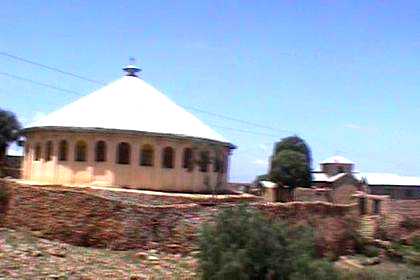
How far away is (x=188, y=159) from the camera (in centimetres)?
2823

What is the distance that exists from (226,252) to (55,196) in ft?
19.3

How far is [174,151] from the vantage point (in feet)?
90.8

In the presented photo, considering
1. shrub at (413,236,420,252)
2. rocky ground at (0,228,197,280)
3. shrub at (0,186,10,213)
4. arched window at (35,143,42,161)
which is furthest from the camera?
arched window at (35,143,42,161)

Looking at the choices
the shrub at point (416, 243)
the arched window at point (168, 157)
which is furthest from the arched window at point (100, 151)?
the shrub at point (416, 243)

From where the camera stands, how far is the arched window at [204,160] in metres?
28.5

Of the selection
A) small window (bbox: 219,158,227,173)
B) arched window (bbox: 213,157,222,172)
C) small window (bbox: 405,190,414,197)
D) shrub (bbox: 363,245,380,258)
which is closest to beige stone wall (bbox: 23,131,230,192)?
arched window (bbox: 213,157,222,172)

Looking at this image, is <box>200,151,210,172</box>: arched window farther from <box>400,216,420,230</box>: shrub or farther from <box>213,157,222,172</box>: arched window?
<box>400,216,420,230</box>: shrub

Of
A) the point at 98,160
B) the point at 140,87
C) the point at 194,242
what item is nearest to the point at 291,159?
the point at 140,87

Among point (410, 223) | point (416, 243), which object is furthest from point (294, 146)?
point (416, 243)

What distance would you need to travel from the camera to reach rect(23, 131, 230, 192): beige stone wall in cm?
2669

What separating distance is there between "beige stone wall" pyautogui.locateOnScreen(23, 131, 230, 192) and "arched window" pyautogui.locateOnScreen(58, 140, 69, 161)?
13 centimetres

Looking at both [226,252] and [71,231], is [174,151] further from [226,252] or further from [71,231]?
[226,252]

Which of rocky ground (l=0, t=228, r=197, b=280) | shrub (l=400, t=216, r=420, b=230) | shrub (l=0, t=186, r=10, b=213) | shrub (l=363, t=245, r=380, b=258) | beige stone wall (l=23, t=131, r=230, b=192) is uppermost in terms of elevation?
beige stone wall (l=23, t=131, r=230, b=192)

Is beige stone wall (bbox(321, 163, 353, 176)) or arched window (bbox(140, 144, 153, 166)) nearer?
arched window (bbox(140, 144, 153, 166))
